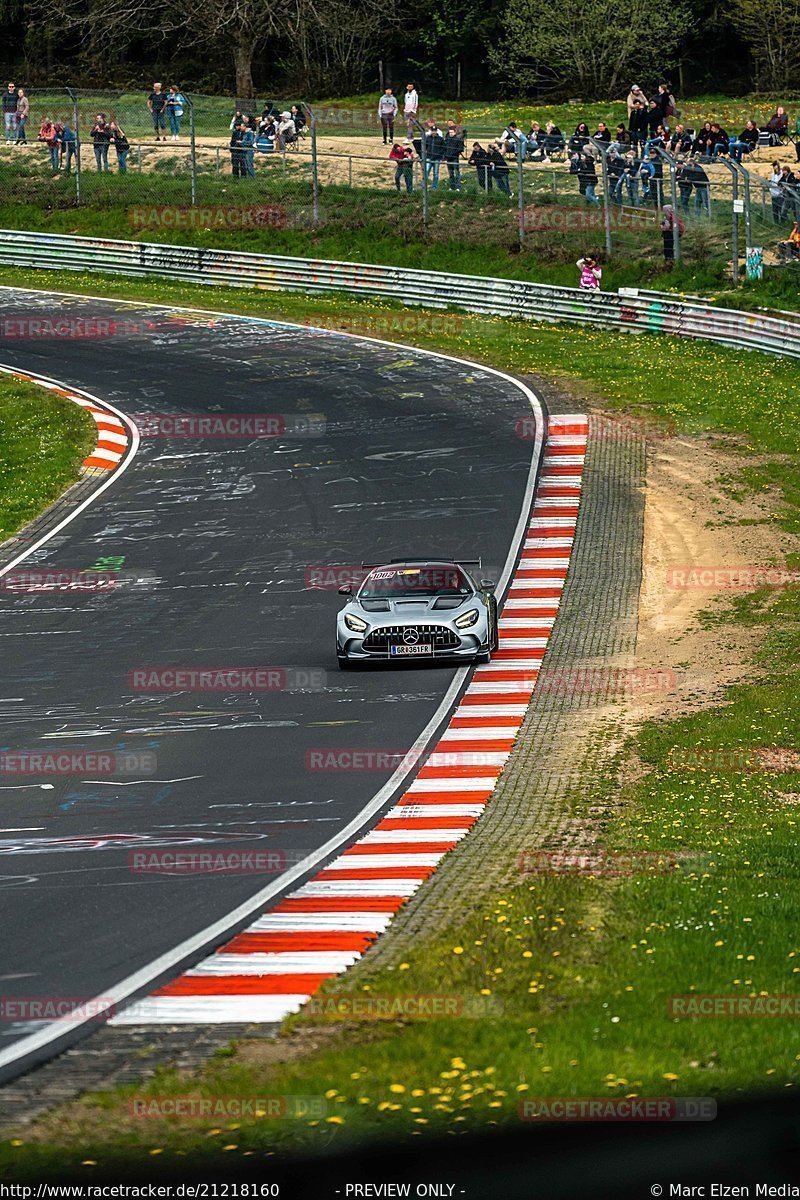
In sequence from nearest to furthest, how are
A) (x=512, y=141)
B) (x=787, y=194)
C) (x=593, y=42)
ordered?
(x=787, y=194) < (x=512, y=141) < (x=593, y=42)

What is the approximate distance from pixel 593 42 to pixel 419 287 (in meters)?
24.8

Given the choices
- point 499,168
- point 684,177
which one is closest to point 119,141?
point 499,168

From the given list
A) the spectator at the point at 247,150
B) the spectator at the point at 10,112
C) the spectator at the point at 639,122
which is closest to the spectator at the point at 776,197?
the spectator at the point at 639,122

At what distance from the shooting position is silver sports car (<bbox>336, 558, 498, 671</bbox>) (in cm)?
2095

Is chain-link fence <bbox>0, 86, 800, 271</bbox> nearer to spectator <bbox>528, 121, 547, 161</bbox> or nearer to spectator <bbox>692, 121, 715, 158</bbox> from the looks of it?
spectator <bbox>528, 121, 547, 161</bbox>

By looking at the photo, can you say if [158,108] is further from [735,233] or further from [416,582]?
[416,582]

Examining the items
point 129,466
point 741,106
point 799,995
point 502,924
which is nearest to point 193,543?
point 129,466

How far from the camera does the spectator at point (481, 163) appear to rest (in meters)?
46.7

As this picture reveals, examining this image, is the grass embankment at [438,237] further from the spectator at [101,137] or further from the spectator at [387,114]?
the spectator at [387,114]

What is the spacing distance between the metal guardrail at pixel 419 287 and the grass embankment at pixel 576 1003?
2574cm

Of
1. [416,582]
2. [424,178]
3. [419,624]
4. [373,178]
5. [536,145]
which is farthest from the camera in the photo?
[373,178]

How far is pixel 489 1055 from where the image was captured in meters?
8.61

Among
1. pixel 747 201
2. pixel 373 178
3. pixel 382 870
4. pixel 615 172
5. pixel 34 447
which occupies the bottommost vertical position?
pixel 382 870

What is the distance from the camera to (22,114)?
178ft
